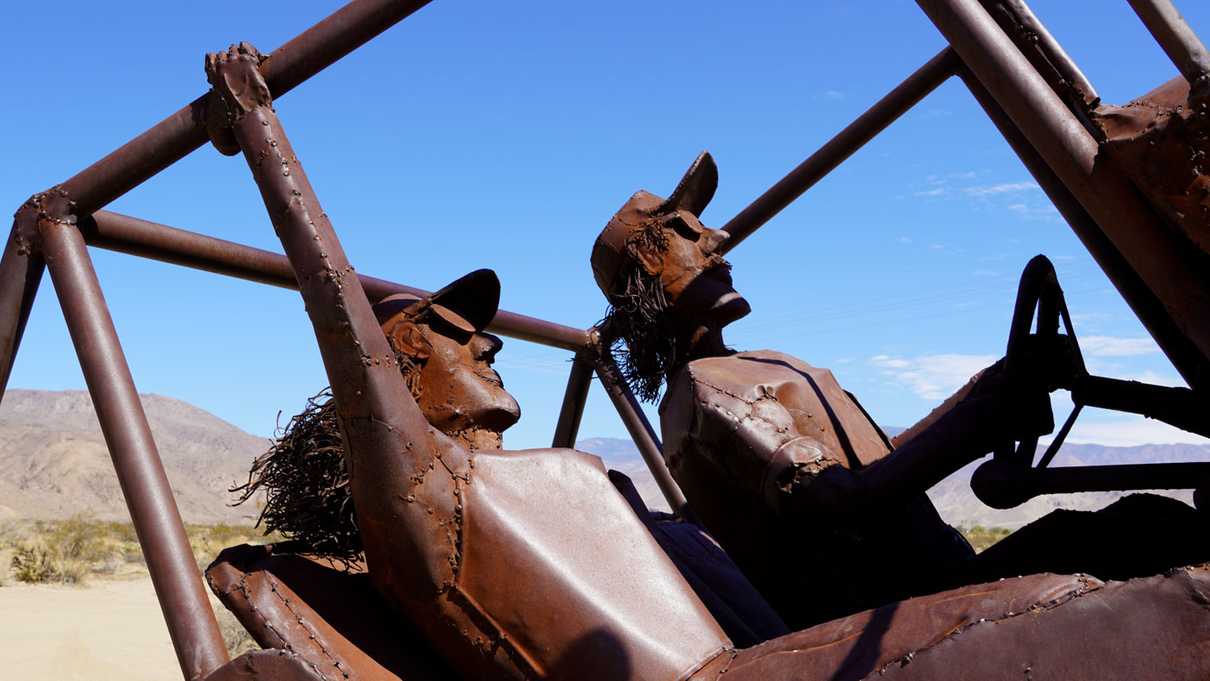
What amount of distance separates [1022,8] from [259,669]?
253cm

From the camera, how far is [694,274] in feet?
12.5

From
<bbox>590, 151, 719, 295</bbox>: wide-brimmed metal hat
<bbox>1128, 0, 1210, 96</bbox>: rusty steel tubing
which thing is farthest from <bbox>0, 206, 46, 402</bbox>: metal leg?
<bbox>1128, 0, 1210, 96</bbox>: rusty steel tubing

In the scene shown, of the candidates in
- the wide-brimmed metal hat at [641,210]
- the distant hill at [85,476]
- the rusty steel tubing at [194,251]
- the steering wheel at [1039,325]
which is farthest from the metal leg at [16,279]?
the distant hill at [85,476]

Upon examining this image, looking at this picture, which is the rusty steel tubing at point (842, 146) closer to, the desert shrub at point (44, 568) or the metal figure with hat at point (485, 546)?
the metal figure with hat at point (485, 546)

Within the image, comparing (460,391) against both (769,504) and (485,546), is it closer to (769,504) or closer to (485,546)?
(485,546)

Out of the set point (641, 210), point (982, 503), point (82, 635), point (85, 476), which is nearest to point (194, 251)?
point (641, 210)

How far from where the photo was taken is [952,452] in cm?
305

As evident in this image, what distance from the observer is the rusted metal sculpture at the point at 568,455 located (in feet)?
6.97

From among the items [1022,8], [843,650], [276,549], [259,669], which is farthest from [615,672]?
[1022,8]

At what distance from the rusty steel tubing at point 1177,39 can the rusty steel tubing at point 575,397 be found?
3185 millimetres

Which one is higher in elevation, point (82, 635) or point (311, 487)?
point (82, 635)

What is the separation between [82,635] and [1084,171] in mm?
10847

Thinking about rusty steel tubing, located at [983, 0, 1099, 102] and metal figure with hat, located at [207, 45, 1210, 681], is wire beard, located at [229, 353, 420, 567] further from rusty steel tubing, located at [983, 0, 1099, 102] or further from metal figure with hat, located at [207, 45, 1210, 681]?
rusty steel tubing, located at [983, 0, 1099, 102]

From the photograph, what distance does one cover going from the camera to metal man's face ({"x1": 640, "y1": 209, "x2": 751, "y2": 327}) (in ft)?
12.4
